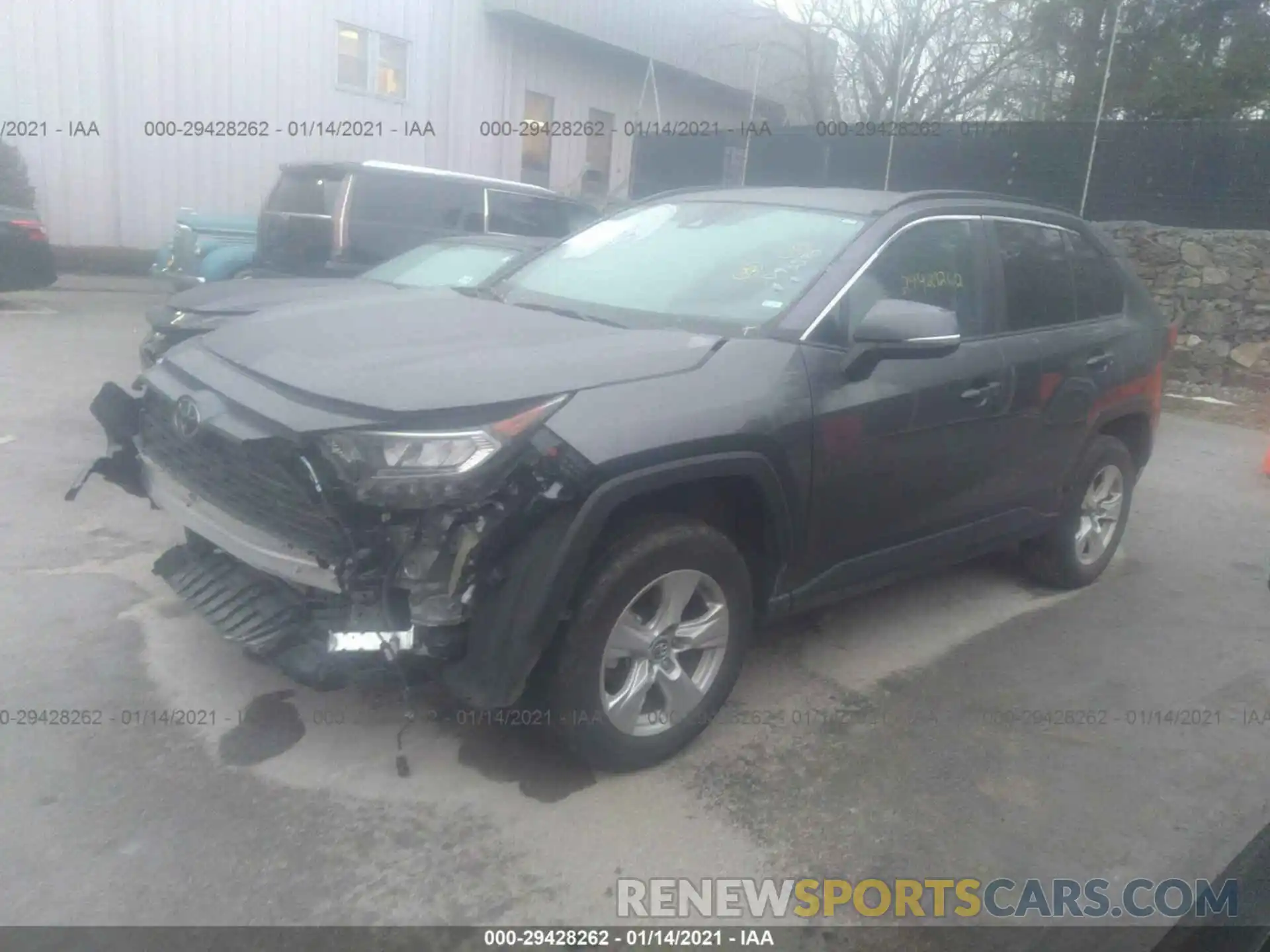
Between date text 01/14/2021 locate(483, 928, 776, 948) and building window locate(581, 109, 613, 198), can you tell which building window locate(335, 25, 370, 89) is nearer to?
building window locate(581, 109, 613, 198)

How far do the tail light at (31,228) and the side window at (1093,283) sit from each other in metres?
10.7

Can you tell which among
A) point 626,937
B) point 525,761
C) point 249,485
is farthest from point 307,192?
point 626,937

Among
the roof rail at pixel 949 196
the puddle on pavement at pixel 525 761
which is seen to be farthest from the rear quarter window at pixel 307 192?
the puddle on pavement at pixel 525 761

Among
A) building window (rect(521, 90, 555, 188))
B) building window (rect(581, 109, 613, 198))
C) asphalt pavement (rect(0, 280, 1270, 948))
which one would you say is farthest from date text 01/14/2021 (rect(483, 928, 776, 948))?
building window (rect(581, 109, 613, 198))

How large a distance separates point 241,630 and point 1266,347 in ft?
36.2

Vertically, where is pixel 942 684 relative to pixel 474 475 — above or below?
below

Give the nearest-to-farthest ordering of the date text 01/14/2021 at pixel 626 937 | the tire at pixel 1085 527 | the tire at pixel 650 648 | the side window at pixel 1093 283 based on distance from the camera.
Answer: the date text 01/14/2021 at pixel 626 937, the tire at pixel 650 648, the side window at pixel 1093 283, the tire at pixel 1085 527

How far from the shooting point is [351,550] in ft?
9.28

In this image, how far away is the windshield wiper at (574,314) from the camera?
12.1ft

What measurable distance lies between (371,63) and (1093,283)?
1516 centimetres

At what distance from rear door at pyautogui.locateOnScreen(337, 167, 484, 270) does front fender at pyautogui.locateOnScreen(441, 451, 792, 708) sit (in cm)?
669

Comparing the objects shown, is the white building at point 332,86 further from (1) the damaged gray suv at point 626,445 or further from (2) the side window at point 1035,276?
(1) the damaged gray suv at point 626,445

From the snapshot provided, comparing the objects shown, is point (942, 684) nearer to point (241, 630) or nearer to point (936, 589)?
point (936, 589)

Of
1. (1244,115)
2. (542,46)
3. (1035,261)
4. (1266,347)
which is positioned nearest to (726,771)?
(1035,261)
